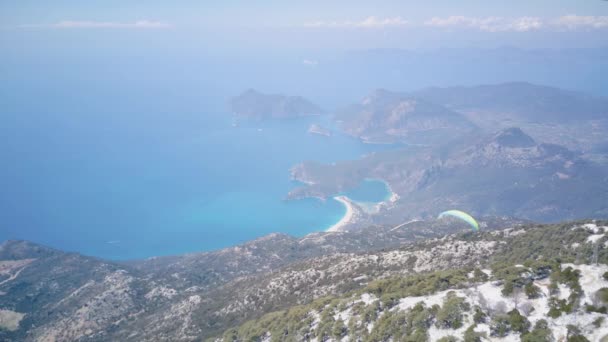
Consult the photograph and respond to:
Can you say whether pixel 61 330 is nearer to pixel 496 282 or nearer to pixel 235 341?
pixel 235 341

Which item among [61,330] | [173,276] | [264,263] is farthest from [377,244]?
[61,330]

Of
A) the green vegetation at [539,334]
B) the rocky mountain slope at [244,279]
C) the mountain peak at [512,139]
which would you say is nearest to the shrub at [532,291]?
the rocky mountain slope at [244,279]

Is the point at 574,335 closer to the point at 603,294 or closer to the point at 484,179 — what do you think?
the point at 603,294

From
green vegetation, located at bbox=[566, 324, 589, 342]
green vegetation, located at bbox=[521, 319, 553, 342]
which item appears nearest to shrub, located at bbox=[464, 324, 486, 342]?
green vegetation, located at bbox=[521, 319, 553, 342]

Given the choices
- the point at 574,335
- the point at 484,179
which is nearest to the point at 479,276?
the point at 574,335

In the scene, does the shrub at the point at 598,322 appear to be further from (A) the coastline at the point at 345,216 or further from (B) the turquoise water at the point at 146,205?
(B) the turquoise water at the point at 146,205

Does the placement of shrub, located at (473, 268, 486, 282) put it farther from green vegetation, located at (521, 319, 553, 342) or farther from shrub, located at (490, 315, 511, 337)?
green vegetation, located at (521, 319, 553, 342)

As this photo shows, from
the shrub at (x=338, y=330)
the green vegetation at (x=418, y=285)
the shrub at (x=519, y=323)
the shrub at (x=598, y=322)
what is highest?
the shrub at (x=598, y=322)
